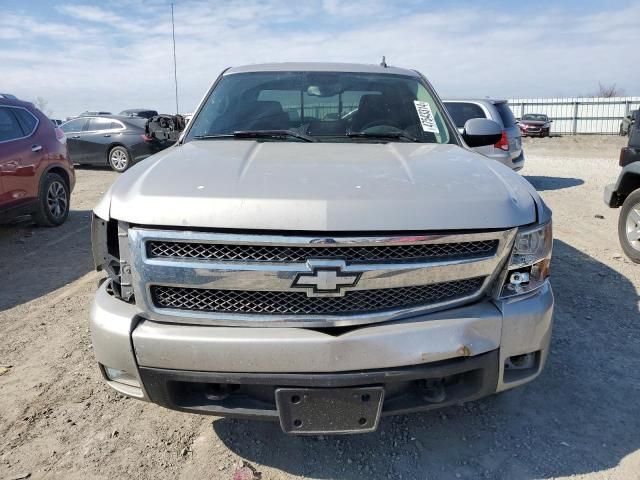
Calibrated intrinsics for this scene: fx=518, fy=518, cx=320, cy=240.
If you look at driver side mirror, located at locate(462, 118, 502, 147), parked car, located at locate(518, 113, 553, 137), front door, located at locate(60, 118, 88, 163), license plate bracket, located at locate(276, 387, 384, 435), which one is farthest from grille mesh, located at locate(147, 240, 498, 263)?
parked car, located at locate(518, 113, 553, 137)

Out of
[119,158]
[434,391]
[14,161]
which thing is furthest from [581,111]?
[434,391]

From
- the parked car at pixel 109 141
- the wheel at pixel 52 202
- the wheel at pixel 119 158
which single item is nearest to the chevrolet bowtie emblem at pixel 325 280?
the wheel at pixel 52 202

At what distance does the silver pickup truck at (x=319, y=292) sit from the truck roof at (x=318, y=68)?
169 cm

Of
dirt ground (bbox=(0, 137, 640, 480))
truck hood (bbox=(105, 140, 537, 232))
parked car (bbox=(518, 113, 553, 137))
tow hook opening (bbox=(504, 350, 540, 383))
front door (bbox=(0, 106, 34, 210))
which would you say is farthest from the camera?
parked car (bbox=(518, 113, 553, 137))

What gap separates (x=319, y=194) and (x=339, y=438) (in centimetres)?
134

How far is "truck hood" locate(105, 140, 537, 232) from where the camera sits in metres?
1.99

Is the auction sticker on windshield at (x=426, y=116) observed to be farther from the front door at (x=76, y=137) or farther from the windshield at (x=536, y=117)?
the windshield at (x=536, y=117)

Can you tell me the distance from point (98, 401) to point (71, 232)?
4.85 metres

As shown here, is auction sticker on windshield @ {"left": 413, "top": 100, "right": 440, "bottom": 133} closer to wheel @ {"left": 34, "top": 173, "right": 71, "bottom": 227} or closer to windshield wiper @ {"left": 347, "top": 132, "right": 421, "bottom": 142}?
windshield wiper @ {"left": 347, "top": 132, "right": 421, "bottom": 142}

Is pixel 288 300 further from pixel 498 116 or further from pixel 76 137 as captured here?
pixel 76 137

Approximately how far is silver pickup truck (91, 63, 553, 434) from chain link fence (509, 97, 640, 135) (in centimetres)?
3385

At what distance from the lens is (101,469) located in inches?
96.0

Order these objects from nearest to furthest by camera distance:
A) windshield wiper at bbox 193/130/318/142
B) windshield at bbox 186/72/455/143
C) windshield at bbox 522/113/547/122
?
windshield wiper at bbox 193/130/318/142 → windshield at bbox 186/72/455/143 → windshield at bbox 522/113/547/122

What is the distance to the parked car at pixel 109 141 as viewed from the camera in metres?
14.0
